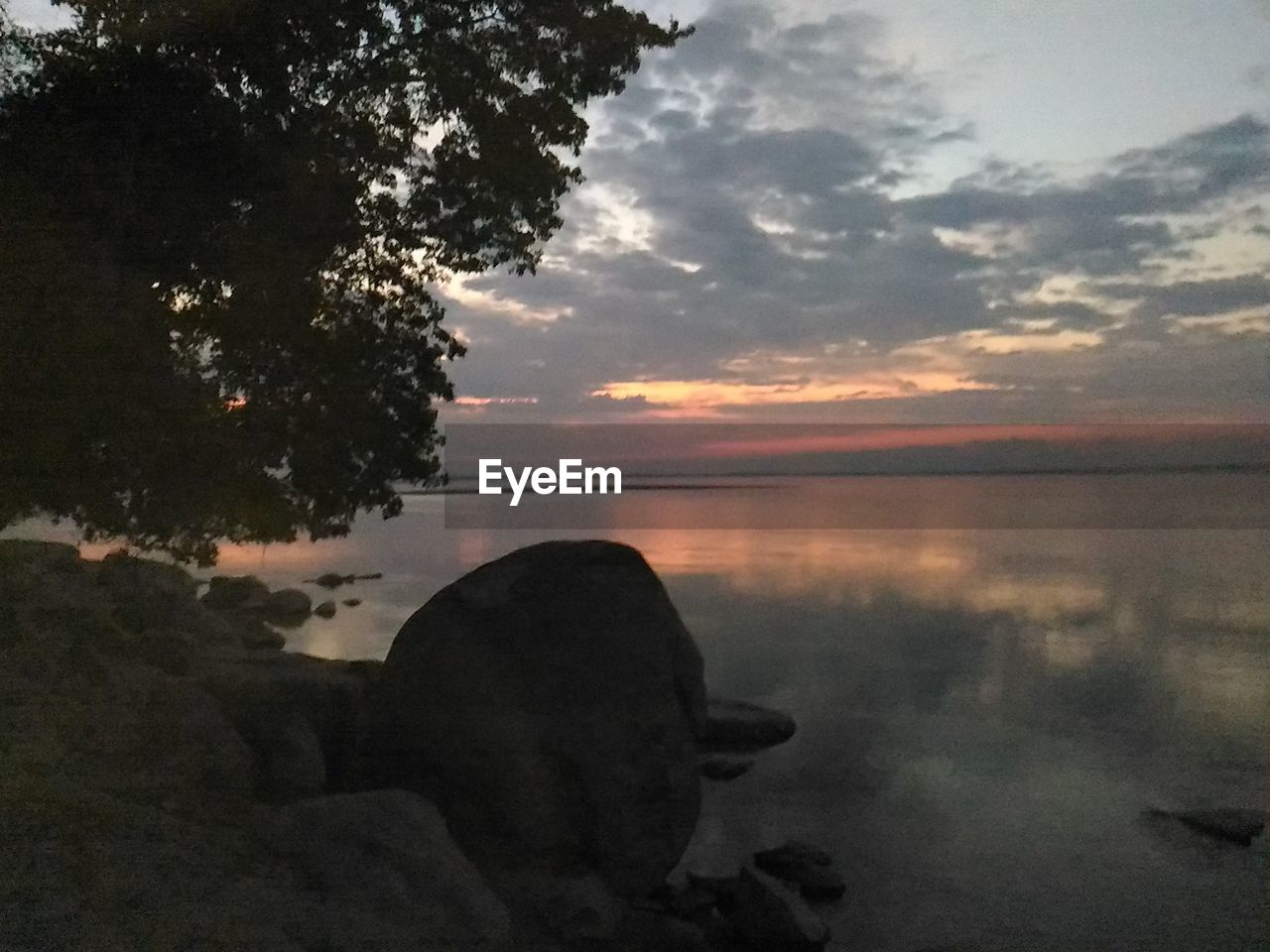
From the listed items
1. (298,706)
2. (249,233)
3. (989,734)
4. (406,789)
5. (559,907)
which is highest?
(249,233)

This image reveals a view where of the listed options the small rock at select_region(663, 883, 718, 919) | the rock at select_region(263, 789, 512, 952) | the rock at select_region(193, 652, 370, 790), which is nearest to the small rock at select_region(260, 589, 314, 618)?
the rock at select_region(193, 652, 370, 790)

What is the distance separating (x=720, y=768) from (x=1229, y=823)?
8.03 metres

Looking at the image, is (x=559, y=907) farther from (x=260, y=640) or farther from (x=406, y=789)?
(x=260, y=640)

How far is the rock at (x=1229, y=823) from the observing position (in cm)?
1291

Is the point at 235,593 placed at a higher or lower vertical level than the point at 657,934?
lower

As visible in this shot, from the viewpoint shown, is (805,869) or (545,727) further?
(805,869)

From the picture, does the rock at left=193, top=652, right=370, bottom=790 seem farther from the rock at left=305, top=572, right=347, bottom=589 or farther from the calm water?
the rock at left=305, top=572, right=347, bottom=589

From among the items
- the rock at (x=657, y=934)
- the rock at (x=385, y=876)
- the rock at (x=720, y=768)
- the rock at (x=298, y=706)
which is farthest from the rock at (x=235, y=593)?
the rock at (x=385, y=876)

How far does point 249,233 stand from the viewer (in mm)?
8289

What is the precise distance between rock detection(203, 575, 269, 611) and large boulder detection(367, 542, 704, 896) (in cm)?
2476

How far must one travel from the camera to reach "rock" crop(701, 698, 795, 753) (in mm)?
17016

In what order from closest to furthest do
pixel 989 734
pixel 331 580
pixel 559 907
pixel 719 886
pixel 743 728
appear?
pixel 559 907
pixel 719 886
pixel 743 728
pixel 989 734
pixel 331 580

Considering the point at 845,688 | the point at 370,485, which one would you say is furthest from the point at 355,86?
the point at 845,688

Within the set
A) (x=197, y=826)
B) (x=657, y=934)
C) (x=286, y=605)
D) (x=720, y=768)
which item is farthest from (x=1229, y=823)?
(x=286, y=605)
